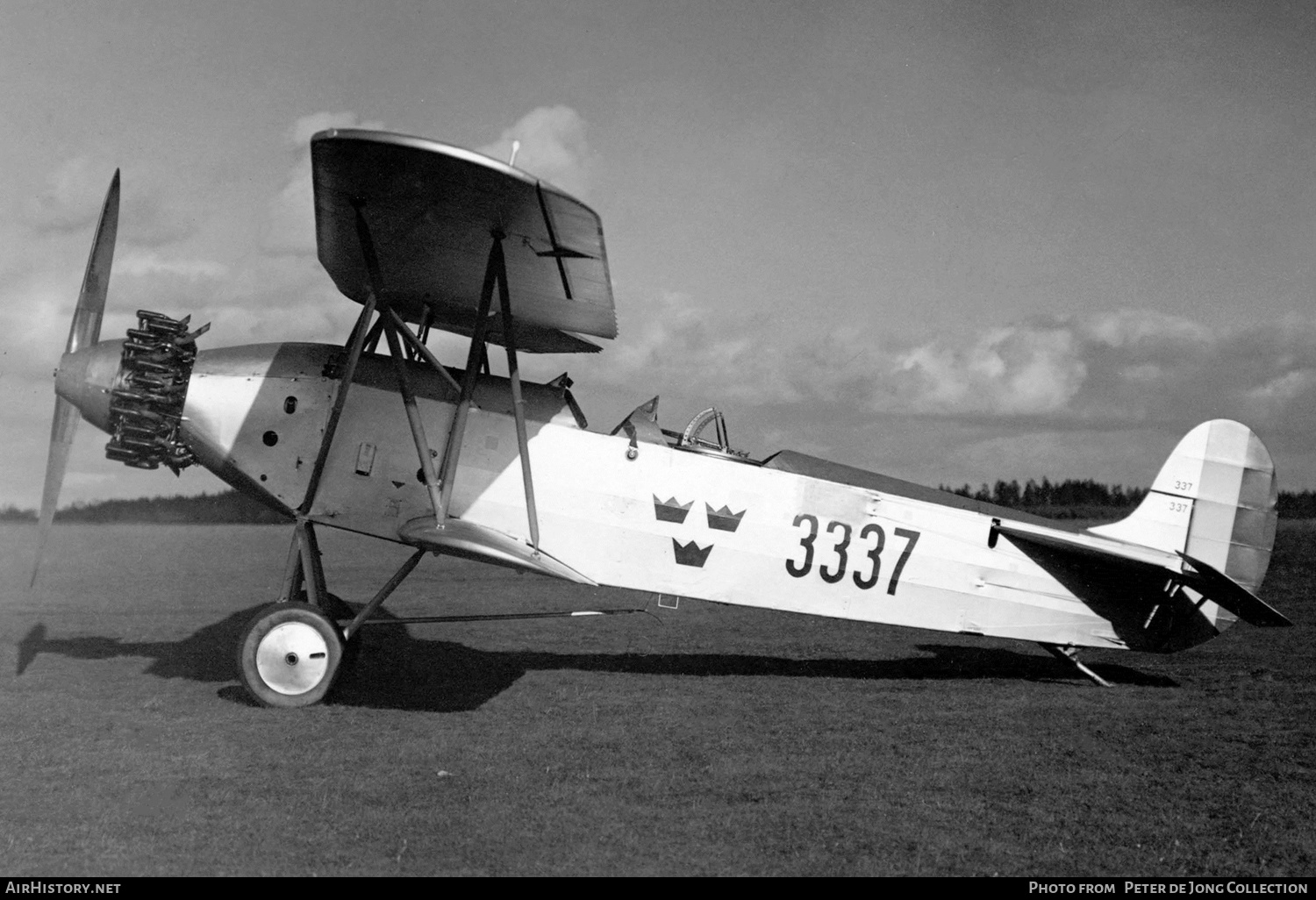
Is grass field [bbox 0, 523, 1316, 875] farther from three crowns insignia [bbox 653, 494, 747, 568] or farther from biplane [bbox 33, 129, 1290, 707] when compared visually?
three crowns insignia [bbox 653, 494, 747, 568]

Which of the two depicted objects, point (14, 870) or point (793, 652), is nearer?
point (14, 870)

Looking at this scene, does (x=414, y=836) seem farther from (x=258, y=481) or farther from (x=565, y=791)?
(x=258, y=481)

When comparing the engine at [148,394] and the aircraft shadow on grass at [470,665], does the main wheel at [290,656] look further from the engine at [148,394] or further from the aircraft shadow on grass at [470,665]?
the engine at [148,394]

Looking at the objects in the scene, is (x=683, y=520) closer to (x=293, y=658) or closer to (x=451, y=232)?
(x=451, y=232)

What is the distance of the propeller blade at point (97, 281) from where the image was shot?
Result: 7.46m

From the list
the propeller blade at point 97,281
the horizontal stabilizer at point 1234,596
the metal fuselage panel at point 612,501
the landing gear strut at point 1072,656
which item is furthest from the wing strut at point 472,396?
the horizontal stabilizer at point 1234,596

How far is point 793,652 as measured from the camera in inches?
380

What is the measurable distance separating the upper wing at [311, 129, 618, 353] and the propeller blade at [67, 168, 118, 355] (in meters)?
1.81

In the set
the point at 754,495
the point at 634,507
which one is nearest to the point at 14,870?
the point at 634,507

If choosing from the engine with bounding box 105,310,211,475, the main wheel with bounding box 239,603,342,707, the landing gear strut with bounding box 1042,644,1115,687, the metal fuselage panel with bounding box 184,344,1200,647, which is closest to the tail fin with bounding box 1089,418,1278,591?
the landing gear strut with bounding box 1042,644,1115,687

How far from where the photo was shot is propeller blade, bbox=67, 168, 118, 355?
24.5ft

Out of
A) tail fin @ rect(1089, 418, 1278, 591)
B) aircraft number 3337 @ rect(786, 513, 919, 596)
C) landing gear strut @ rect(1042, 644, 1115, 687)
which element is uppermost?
tail fin @ rect(1089, 418, 1278, 591)

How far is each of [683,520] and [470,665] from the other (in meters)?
2.59

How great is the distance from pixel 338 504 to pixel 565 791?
3383mm
